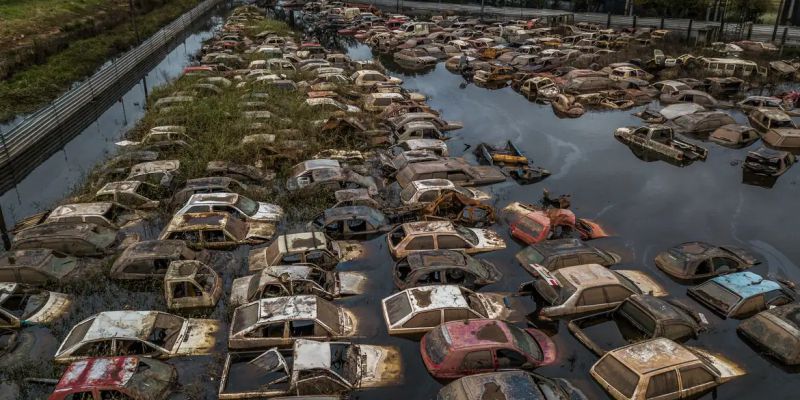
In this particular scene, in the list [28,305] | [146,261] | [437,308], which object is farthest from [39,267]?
[437,308]

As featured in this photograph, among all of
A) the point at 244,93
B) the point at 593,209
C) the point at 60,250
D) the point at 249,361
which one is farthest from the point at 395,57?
the point at 249,361

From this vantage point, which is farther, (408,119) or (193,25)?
(193,25)

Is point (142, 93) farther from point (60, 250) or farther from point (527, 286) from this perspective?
point (527, 286)

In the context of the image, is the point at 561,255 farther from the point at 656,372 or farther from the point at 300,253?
the point at 300,253

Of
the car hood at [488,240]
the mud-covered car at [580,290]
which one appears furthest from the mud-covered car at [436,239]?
the mud-covered car at [580,290]

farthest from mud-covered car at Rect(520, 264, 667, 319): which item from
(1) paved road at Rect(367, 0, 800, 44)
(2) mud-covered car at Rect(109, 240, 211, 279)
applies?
(1) paved road at Rect(367, 0, 800, 44)

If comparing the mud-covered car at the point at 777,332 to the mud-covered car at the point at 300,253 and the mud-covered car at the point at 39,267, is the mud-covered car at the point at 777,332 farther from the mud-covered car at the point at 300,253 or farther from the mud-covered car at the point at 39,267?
the mud-covered car at the point at 39,267
